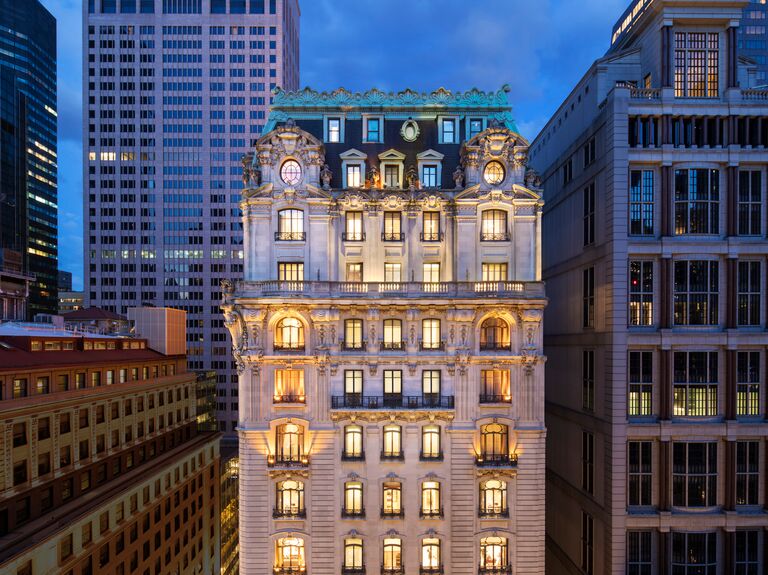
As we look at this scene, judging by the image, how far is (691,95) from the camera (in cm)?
4241

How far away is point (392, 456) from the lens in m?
42.2

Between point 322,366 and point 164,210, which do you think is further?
point 164,210

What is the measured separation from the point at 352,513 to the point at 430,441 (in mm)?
9112

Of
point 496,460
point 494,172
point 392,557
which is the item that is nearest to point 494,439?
point 496,460

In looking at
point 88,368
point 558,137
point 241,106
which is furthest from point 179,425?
point 241,106

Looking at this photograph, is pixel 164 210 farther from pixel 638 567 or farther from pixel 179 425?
pixel 638 567

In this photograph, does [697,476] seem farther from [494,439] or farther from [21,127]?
[21,127]

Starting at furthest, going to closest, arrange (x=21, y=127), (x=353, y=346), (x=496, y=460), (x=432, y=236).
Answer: (x=21, y=127)
(x=432, y=236)
(x=353, y=346)
(x=496, y=460)

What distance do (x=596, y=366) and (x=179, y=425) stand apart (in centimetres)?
6474

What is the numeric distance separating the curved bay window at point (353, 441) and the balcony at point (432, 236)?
17.7 meters

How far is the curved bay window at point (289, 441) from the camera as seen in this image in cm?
4225

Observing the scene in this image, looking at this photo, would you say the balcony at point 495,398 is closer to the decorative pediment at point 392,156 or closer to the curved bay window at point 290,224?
the curved bay window at point 290,224

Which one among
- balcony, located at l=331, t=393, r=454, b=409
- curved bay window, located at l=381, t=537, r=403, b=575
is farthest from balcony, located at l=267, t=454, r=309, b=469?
curved bay window, located at l=381, t=537, r=403, b=575

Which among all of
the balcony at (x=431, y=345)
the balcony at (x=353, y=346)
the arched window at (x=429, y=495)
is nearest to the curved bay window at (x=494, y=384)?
the balcony at (x=431, y=345)
